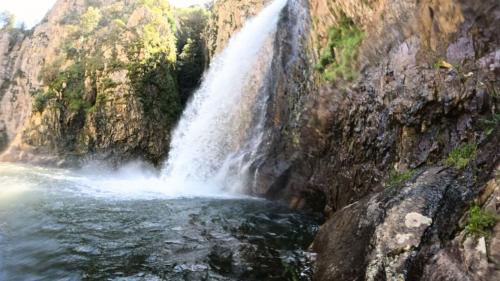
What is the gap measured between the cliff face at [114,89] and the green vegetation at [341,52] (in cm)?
1480

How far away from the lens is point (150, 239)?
7.43m

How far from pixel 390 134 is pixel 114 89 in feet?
65.4

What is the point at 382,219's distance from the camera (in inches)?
189

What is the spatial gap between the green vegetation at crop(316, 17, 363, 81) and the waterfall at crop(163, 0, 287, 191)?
399 centimetres

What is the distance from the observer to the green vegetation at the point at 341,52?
9.80 m

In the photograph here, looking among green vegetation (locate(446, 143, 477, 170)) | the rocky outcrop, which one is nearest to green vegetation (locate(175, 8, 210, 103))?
the rocky outcrop

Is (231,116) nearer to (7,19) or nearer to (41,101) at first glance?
(41,101)

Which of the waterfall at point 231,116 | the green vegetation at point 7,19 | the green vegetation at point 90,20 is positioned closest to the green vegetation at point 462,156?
the waterfall at point 231,116

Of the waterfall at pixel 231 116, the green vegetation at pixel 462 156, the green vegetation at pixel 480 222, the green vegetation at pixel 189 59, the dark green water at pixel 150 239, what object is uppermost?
the green vegetation at pixel 189 59

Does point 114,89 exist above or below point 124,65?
below

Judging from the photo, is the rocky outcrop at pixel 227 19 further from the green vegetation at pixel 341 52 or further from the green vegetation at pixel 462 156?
the green vegetation at pixel 462 156

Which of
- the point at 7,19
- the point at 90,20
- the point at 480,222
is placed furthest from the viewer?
the point at 7,19

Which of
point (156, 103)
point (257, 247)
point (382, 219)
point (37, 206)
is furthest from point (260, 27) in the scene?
point (382, 219)

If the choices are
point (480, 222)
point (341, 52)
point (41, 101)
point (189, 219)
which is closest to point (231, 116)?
point (341, 52)
